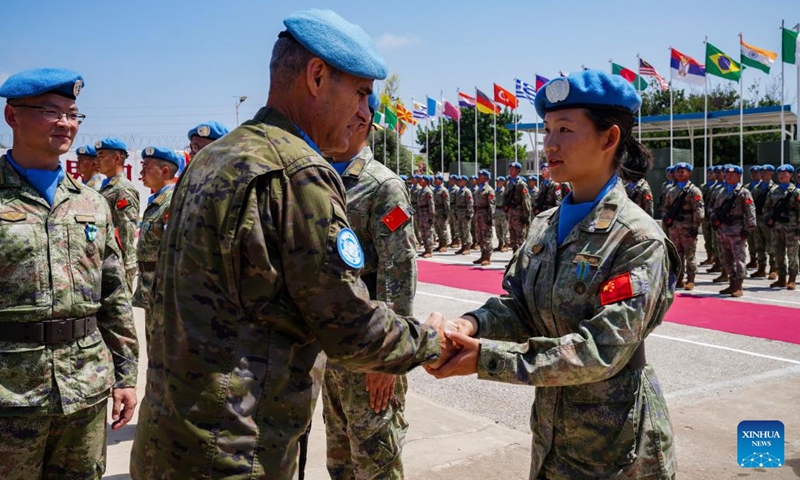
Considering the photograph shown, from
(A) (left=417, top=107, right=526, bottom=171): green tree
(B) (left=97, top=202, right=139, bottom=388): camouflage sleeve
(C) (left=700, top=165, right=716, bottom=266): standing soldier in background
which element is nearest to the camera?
(B) (left=97, top=202, right=139, bottom=388): camouflage sleeve

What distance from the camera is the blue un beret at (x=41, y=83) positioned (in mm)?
2879

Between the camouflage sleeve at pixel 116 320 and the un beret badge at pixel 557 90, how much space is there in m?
2.00

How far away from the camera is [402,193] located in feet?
11.2

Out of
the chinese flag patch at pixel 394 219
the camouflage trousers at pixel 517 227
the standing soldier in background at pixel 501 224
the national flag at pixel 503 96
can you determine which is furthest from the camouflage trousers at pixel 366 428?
the national flag at pixel 503 96

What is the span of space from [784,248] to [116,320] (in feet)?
40.3

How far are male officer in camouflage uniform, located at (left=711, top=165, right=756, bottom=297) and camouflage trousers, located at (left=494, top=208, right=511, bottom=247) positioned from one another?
24.6 feet

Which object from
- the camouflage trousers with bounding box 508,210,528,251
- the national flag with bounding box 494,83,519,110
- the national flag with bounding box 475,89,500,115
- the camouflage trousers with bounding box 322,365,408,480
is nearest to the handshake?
the camouflage trousers with bounding box 322,365,408,480

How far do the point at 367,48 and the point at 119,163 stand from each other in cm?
550

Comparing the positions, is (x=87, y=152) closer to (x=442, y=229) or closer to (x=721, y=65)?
(x=442, y=229)

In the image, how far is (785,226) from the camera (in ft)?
41.1

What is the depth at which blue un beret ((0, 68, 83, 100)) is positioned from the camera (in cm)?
288

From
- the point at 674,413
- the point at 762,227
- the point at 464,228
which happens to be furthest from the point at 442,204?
the point at 674,413

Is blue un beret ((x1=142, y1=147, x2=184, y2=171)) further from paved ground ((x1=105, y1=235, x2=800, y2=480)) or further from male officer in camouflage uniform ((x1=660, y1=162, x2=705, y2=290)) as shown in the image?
male officer in camouflage uniform ((x1=660, y1=162, x2=705, y2=290))

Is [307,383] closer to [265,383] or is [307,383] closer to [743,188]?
[265,383]
